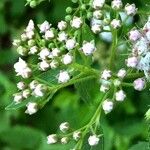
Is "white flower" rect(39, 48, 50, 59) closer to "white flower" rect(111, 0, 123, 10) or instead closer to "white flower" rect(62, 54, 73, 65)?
"white flower" rect(62, 54, 73, 65)

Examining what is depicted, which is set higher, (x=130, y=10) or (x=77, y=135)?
(x=130, y=10)

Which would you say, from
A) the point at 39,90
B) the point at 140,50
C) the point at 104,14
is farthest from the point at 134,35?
the point at 39,90

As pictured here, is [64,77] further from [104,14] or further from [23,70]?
[104,14]

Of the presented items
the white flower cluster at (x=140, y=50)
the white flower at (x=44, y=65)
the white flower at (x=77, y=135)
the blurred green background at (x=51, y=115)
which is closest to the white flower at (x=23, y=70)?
the white flower at (x=44, y=65)

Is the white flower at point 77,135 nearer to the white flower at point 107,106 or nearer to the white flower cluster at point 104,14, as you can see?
the white flower at point 107,106

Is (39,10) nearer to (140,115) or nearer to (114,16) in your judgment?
(140,115)

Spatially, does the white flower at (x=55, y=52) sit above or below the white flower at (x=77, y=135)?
above
